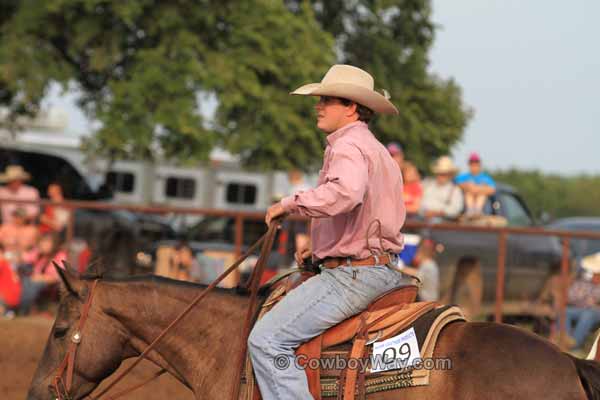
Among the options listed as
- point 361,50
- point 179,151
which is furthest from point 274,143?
point 361,50

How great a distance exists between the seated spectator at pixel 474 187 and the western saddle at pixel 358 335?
7.68 metres

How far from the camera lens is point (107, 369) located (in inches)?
202

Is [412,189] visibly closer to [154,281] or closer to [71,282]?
[154,281]

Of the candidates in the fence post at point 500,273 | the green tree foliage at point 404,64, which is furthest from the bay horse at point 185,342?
the green tree foliage at point 404,64

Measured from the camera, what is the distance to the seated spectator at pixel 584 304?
A: 35.5ft

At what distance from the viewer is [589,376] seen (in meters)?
4.57

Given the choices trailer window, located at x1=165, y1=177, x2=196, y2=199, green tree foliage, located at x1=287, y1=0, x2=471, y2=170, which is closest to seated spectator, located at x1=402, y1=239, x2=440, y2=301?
green tree foliage, located at x1=287, y1=0, x2=471, y2=170

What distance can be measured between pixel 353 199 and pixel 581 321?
7.03m

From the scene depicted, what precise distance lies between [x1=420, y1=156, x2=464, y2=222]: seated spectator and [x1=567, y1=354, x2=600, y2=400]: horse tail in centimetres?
776

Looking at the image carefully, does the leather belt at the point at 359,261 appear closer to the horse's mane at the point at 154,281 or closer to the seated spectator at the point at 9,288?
the horse's mane at the point at 154,281

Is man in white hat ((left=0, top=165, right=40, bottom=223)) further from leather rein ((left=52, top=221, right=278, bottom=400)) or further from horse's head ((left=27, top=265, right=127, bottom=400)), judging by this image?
leather rein ((left=52, top=221, right=278, bottom=400))

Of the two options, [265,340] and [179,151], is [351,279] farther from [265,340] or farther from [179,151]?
[179,151]

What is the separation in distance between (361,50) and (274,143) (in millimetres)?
8146

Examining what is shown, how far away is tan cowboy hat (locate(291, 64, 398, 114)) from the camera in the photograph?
4.97m
